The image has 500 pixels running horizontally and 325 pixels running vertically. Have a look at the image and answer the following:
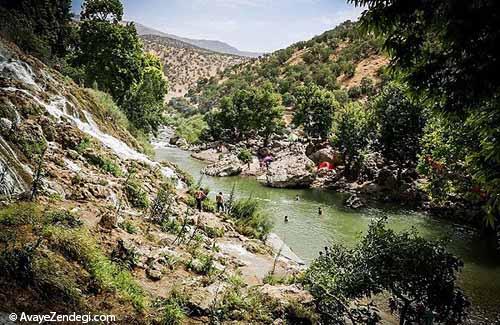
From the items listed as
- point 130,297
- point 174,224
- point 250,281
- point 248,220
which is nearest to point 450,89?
point 130,297

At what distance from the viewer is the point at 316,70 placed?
79.4m

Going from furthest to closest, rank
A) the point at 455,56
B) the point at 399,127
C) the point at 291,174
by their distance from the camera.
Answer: the point at 291,174 → the point at 399,127 → the point at 455,56

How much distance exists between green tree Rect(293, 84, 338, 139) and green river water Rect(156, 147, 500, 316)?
14687 mm

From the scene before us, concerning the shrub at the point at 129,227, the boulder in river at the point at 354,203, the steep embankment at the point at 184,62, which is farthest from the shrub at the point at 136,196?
the steep embankment at the point at 184,62

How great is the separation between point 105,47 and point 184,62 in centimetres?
10786

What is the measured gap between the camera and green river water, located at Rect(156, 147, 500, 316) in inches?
676

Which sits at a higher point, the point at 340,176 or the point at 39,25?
the point at 39,25

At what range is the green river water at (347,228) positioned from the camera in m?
17.2

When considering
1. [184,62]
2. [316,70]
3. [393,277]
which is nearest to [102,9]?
[393,277]

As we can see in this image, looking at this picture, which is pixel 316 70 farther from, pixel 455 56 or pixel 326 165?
pixel 455 56

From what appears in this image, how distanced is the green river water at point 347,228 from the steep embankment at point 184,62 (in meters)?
90.9

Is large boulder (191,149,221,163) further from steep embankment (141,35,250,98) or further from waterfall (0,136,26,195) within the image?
steep embankment (141,35,250,98)

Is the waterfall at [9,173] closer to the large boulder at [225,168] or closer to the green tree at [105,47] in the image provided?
the green tree at [105,47]

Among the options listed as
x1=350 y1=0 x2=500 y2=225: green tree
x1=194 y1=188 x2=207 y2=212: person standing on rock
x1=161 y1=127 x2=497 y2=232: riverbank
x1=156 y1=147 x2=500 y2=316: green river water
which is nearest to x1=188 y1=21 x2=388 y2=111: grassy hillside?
x1=161 y1=127 x2=497 y2=232: riverbank
